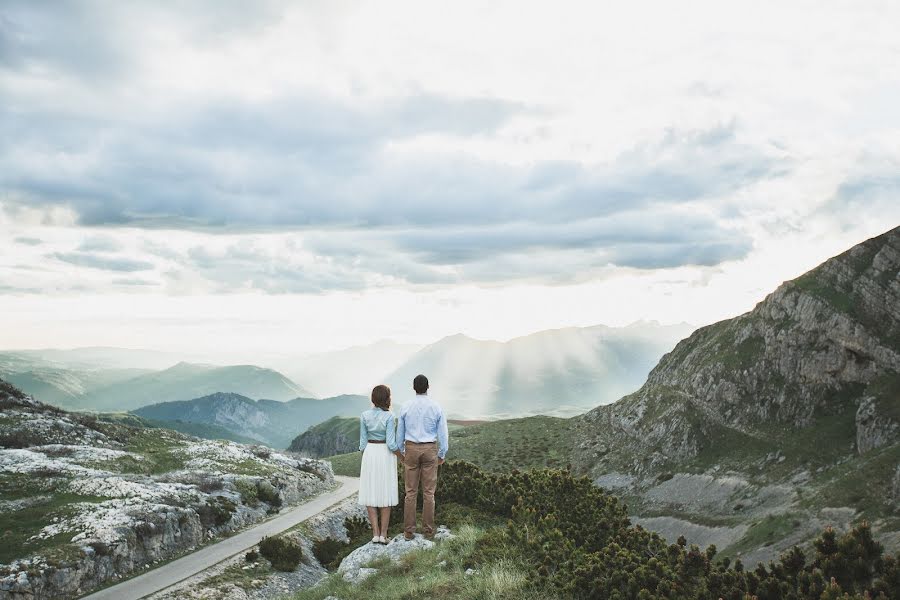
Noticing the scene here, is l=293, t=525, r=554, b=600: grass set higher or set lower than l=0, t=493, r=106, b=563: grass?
higher

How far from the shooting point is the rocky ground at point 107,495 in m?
30.5

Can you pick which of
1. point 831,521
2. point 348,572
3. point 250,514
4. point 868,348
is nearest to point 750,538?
point 831,521

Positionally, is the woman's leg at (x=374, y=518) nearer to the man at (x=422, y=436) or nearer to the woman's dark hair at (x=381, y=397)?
the man at (x=422, y=436)

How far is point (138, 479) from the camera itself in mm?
46625

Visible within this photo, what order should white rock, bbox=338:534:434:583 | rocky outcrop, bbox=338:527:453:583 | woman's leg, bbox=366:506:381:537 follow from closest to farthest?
rocky outcrop, bbox=338:527:453:583
white rock, bbox=338:534:434:583
woman's leg, bbox=366:506:381:537

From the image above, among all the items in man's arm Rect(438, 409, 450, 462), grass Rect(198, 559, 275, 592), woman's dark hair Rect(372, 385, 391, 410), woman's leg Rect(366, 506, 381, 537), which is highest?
woman's dark hair Rect(372, 385, 391, 410)

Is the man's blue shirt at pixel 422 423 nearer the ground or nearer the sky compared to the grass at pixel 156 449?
nearer the sky

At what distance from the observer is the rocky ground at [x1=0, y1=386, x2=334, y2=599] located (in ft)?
100

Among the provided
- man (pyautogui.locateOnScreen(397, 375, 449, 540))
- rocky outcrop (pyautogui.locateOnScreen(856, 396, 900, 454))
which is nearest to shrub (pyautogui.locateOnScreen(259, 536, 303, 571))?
man (pyautogui.locateOnScreen(397, 375, 449, 540))

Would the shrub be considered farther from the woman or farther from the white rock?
the woman

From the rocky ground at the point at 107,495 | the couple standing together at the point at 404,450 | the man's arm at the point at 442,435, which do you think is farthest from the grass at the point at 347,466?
the man's arm at the point at 442,435

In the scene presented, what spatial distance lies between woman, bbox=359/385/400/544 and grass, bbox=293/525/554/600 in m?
2.11

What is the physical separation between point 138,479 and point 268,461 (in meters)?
22.6

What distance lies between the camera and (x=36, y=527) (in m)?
33.4
